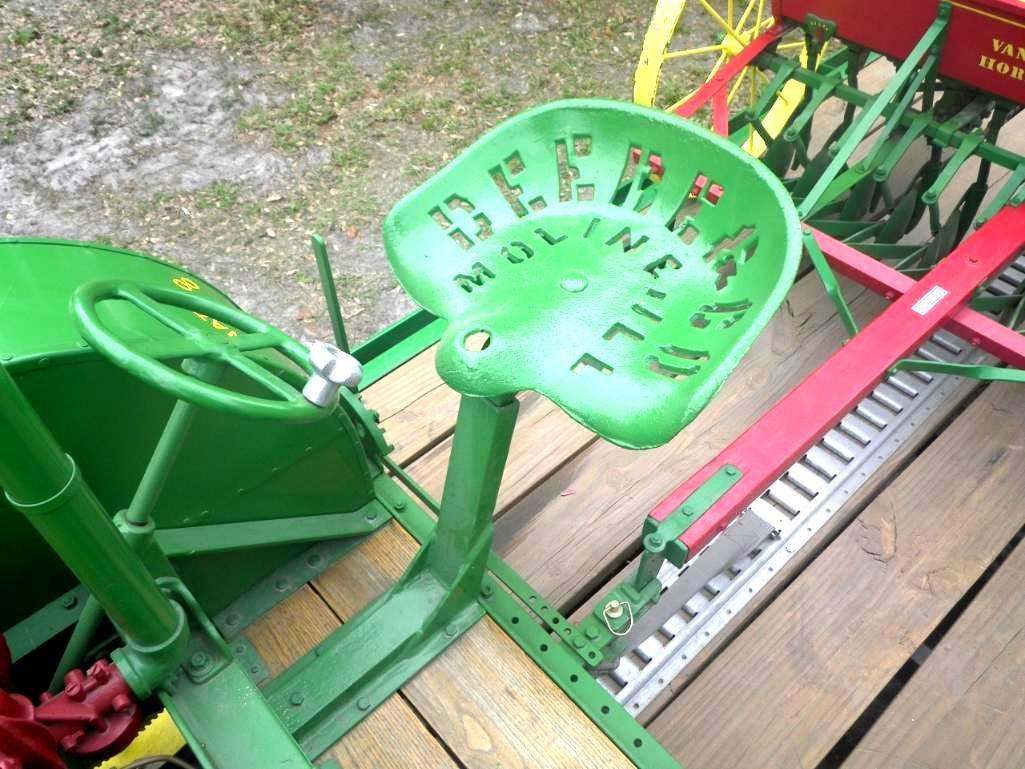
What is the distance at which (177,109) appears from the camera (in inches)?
160

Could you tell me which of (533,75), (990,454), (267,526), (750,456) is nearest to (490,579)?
(267,526)

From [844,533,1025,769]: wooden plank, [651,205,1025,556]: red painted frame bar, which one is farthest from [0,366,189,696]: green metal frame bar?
[844,533,1025,769]: wooden plank

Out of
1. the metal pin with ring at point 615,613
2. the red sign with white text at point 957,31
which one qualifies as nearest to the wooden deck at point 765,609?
the metal pin with ring at point 615,613

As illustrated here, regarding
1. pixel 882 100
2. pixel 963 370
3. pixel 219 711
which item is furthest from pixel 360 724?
pixel 882 100

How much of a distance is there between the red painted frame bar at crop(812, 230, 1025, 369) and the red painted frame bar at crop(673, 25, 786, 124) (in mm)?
612

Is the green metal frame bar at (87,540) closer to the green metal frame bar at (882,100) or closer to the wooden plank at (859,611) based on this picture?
the wooden plank at (859,611)

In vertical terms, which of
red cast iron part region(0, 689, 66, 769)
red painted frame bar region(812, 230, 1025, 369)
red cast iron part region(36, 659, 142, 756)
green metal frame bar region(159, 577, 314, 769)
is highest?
red painted frame bar region(812, 230, 1025, 369)

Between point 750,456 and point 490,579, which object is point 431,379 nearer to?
point 490,579

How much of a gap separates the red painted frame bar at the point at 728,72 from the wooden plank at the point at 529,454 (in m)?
1.07

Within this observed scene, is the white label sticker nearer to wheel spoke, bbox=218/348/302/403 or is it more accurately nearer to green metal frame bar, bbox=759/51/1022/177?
green metal frame bar, bbox=759/51/1022/177

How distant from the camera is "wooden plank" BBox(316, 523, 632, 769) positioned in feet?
4.99

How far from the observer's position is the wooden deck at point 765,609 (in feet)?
5.18

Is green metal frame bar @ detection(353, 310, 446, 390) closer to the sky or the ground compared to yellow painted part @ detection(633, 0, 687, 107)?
closer to the ground

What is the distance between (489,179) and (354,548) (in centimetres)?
85
